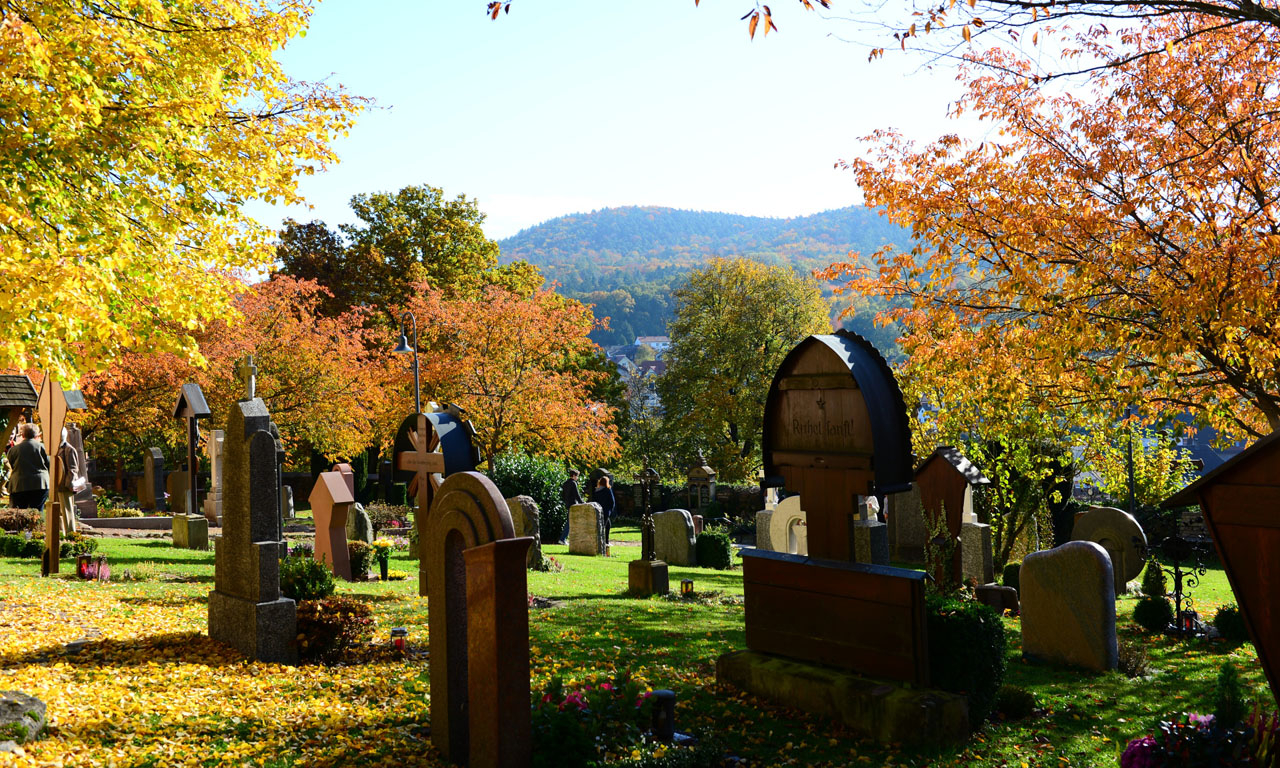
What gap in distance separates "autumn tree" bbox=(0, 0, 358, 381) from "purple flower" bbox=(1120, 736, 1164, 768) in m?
8.28

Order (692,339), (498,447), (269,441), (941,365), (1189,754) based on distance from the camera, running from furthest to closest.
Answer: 1. (692,339)
2. (498,447)
3. (941,365)
4. (269,441)
5. (1189,754)

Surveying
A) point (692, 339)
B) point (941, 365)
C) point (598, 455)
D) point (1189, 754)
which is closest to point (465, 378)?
point (598, 455)

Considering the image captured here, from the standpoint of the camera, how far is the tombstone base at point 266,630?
7395 millimetres

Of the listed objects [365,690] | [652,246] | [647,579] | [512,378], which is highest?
[652,246]

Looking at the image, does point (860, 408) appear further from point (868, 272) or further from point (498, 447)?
point (498, 447)

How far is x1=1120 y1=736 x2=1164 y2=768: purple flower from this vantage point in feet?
14.5

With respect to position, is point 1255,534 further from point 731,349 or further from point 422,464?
point 731,349

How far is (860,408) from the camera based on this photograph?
6773 mm

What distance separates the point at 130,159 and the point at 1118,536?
13397 mm

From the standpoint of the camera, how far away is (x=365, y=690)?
6.65 m

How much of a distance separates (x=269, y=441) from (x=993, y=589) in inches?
334

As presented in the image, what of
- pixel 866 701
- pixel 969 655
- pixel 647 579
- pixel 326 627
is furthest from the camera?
pixel 647 579

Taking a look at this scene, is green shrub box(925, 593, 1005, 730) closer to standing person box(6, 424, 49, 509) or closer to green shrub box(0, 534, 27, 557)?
green shrub box(0, 534, 27, 557)

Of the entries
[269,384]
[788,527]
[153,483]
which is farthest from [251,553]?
[153,483]
